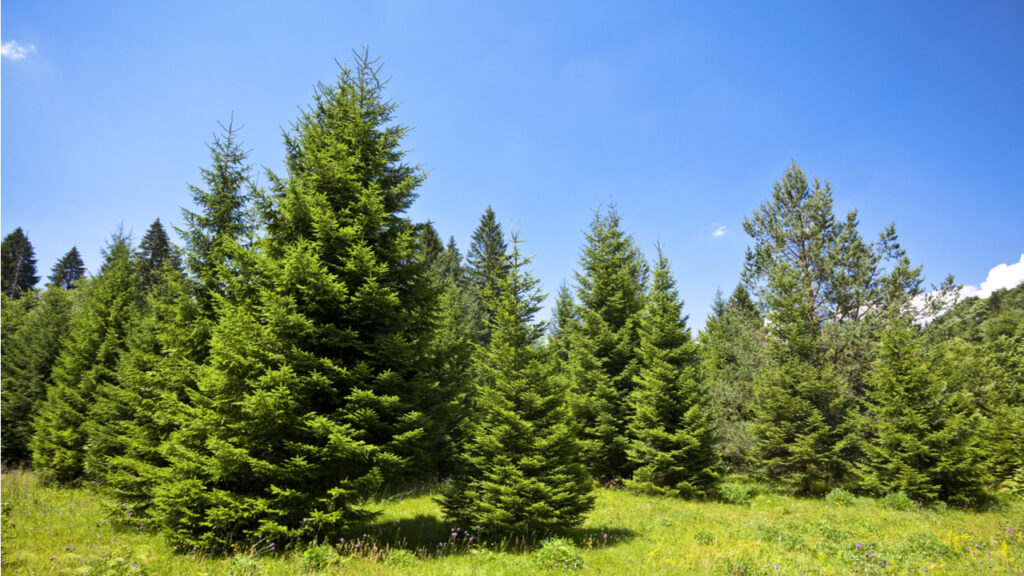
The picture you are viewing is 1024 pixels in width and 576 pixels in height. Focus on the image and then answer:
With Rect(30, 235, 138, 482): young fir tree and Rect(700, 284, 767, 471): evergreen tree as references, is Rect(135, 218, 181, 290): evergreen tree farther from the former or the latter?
Rect(700, 284, 767, 471): evergreen tree

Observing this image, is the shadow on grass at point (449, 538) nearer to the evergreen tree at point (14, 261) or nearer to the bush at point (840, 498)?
the bush at point (840, 498)

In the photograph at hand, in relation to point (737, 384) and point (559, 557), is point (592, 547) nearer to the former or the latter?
point (559, 557)

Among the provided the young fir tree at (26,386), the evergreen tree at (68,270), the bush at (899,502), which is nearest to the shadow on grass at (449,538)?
the bush at (899,502)

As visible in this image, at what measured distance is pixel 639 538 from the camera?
9703mm

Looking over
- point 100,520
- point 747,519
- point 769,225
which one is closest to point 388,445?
point 100,520

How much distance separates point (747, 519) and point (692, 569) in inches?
254

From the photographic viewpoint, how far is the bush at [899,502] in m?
15.1

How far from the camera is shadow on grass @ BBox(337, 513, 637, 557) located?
8406 mm

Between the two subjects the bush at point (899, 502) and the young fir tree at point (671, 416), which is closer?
the bush at point (899, 502)

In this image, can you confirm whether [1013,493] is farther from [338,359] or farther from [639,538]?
[338,359]

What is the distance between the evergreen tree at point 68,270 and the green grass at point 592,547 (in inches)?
2673

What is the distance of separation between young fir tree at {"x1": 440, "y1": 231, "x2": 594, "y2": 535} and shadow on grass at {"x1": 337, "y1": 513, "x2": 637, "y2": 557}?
0.25 meters

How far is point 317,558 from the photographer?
6.69 metres

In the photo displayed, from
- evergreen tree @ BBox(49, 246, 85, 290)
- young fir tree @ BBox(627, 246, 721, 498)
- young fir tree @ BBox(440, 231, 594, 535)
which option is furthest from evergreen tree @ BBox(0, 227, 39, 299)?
young fir tree @ BBox(627, 246, 721, 498)
